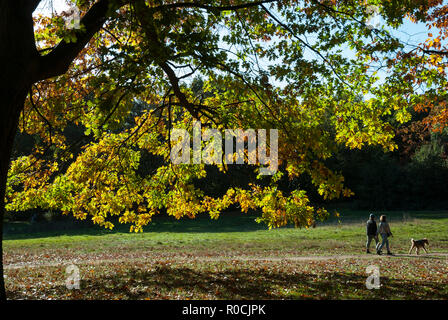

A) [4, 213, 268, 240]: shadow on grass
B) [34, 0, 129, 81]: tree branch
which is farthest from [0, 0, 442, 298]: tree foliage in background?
[4, 213, 268, 240]: shadow on grass

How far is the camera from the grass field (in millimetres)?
8359

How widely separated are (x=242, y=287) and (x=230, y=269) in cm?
282

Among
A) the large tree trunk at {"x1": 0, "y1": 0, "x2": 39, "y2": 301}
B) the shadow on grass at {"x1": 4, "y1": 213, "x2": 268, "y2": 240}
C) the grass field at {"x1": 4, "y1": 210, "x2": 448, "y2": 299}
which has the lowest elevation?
the shadow on grass at {"x1": 4, "y1": 213, "x2": 268, "y2": 240}

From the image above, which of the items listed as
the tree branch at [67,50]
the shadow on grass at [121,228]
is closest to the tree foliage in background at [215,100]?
the tree branch at [67,50]

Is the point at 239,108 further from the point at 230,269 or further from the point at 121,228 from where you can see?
the point at 121,228

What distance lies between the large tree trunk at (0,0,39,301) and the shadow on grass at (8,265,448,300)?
118 inches

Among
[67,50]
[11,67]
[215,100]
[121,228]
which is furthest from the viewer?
[121,228]

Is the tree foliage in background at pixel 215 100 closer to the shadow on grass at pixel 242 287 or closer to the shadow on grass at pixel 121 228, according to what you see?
the shadow on grass at pixel 242 287

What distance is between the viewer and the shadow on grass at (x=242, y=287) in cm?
802

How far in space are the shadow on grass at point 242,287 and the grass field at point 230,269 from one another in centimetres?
2

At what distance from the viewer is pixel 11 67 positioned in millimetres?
5758

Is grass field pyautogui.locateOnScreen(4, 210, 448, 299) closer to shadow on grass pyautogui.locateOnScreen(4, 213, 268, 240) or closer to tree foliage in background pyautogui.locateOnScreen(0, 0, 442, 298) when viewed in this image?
tree foliage in background pyautogui.locateOnScreen(0, 0, 442, 298)

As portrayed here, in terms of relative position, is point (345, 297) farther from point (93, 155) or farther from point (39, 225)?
point (39, 225)

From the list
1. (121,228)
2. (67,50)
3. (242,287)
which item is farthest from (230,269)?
(121,228)
